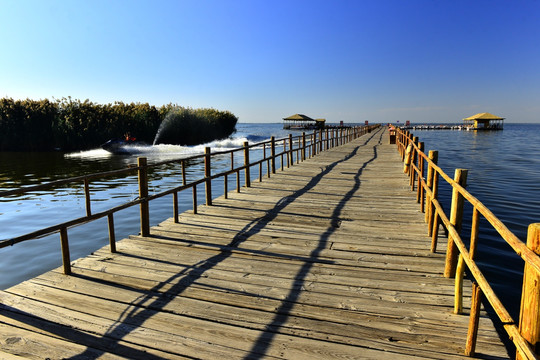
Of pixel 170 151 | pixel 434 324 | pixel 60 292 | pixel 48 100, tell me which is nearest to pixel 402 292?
pixel 434 324

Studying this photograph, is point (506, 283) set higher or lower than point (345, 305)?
lower

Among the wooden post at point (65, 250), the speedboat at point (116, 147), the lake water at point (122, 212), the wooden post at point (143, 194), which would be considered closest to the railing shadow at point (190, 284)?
the wooden post at point (65, 250)

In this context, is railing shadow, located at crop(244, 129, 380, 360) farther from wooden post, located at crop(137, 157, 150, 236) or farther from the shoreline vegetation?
the shoreline vegetation

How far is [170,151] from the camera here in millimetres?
35750

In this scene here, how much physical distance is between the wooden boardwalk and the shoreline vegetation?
37723mm

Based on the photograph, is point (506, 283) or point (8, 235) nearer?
point (506, 283)

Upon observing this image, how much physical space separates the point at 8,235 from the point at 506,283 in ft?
38.5

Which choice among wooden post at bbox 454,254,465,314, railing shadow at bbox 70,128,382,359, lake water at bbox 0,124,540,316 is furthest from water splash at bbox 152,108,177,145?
wooden post at bbox 454,254,465,314

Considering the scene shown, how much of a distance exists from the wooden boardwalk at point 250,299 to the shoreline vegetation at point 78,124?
124 feet

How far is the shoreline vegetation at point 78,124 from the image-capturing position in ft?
125

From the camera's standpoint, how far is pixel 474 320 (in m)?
2.46

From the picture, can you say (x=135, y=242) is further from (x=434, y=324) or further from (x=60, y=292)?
(x=434, y=324)

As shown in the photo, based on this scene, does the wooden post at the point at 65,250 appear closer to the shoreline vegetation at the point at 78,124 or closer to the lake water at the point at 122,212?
the lake water at the point at 122,212

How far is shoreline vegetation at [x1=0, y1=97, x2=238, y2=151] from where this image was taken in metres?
38.0
